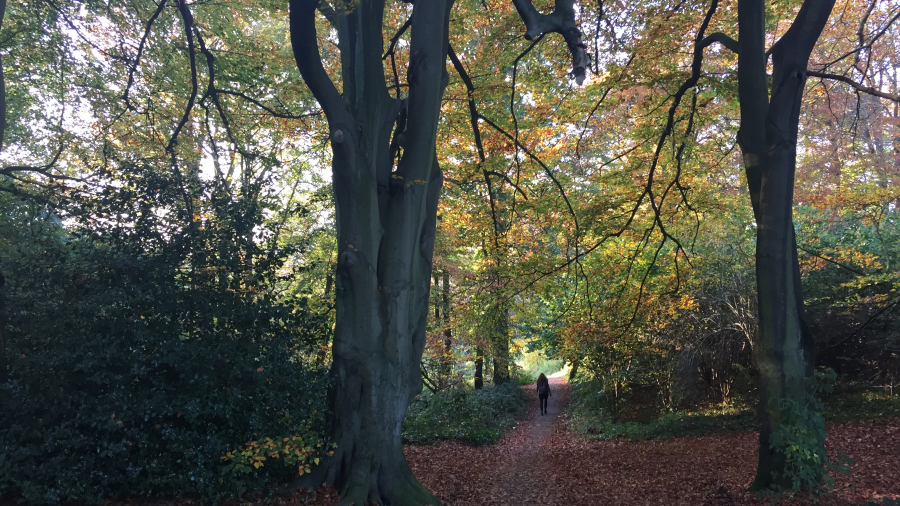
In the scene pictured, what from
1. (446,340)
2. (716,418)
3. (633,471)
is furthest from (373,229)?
(446,340)

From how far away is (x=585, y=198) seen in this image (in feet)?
38.0

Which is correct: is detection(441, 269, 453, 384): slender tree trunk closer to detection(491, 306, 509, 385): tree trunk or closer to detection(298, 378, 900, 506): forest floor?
detection(491, 306, 509, 385): tree trunk

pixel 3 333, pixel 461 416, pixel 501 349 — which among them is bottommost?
pixel 461 416

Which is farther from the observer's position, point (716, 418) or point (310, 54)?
point (716, 418)

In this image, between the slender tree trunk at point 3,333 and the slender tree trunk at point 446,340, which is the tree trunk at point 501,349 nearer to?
the slender tree trunk at point 446,340

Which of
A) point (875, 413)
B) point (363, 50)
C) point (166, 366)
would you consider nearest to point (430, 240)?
point (363, 50)

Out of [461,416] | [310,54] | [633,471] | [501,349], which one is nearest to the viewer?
[310,54]

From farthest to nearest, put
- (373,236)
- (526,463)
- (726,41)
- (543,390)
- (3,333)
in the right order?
(543,390)
(526,463)
(726,41)
(373,236)
(3,333)

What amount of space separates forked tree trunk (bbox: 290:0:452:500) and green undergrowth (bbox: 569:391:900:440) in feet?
24.8

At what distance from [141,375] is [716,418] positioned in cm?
1114

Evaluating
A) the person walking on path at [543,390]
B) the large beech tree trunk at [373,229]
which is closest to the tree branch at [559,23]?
the large beech tree trunk at [373,229]

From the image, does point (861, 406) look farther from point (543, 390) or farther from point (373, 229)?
point (373, 229)

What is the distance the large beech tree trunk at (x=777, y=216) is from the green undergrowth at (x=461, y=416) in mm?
7635

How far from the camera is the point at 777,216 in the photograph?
581 centimetres
